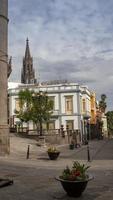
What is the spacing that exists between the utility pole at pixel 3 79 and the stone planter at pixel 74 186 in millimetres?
13715

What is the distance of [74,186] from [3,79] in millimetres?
15033

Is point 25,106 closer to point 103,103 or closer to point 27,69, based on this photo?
point 27,69

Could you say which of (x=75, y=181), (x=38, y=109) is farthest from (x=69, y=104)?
(x=75, y=181)

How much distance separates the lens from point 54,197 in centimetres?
1044

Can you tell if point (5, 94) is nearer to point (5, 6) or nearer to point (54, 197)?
point (5, 6)

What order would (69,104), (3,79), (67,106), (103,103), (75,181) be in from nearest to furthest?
(75,181) < (3,79) < (67,106) < (69,104) < (103,103)

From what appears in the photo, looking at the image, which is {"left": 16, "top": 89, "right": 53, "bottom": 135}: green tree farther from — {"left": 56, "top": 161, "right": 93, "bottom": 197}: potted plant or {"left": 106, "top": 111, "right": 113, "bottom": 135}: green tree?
{"left": 106, "top": 111, "right": 113, "bottom": 135}: green tree

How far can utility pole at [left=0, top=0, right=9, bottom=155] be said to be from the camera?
23688mm

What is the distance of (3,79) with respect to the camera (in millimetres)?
24234

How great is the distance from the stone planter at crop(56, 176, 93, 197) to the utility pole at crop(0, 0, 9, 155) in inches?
540

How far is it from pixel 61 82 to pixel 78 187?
5261 centimetres

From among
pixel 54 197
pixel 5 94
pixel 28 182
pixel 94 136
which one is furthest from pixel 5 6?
pixel 94 136

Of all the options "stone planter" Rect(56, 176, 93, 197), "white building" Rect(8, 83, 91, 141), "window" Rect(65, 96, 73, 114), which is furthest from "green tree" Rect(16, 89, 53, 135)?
"stone planter" Rect(56, 176, 93, 197)

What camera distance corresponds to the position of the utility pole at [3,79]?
23688mm
